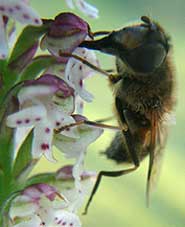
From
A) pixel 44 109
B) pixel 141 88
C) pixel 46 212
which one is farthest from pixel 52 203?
pixel 141 88

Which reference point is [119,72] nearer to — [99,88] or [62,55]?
[62,55]

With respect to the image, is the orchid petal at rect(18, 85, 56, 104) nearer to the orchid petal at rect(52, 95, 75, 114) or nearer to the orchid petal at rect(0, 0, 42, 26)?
the orchid petal at rect(52, 95, 75, 114)

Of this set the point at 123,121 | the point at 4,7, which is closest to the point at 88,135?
the point at 123,121

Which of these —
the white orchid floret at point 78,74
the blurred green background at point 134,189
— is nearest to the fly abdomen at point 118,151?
the white orchid floret at point 78,74

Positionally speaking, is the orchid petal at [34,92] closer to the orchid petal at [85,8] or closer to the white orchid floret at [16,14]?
the white orchid floret at [16,14]

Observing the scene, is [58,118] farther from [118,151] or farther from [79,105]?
[118,151]

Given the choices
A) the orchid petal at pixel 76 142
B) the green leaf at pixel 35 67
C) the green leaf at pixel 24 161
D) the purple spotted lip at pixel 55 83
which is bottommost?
the green leaf at pixel 24 161

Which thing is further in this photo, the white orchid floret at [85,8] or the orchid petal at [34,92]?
the white orchid floret at [85,8]
